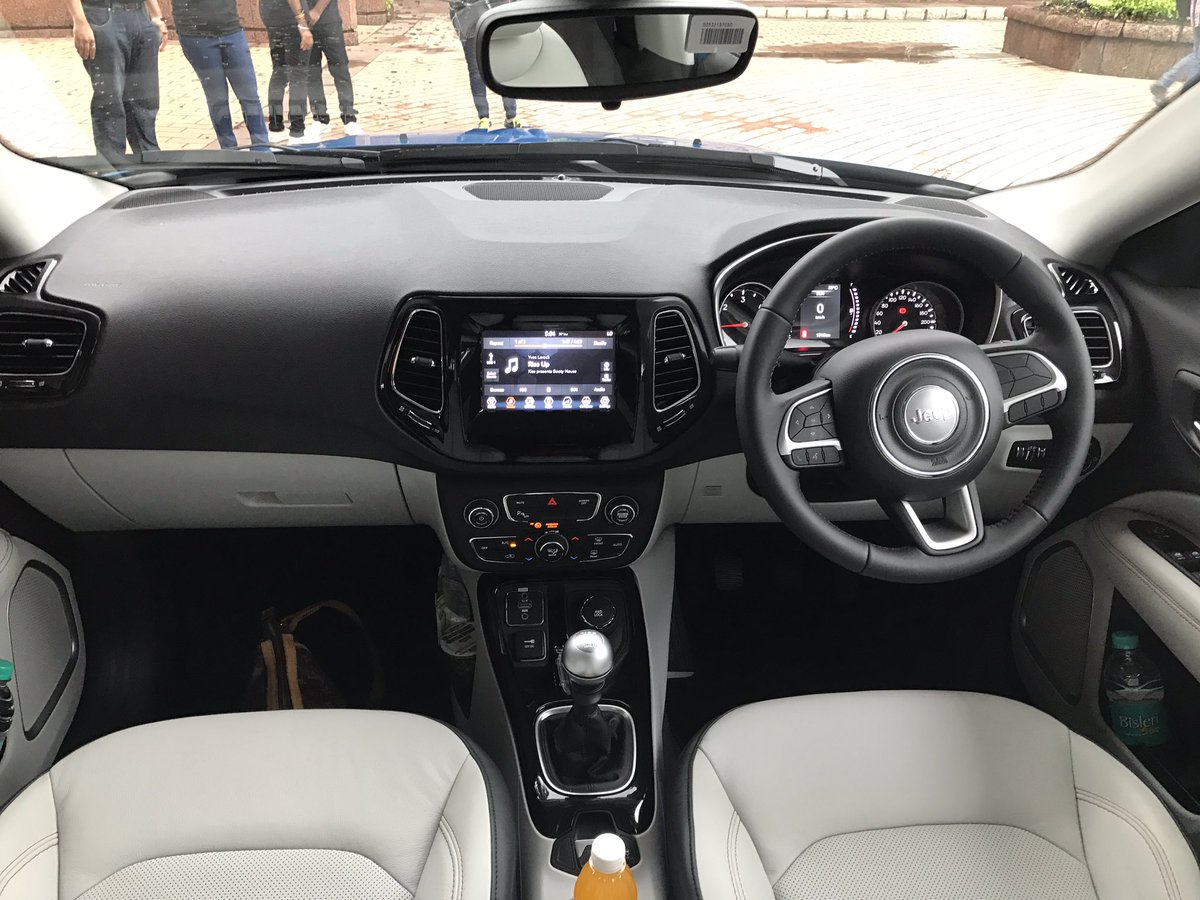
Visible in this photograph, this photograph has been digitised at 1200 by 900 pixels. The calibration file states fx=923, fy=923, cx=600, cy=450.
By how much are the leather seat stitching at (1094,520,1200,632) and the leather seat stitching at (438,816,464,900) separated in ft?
4.20

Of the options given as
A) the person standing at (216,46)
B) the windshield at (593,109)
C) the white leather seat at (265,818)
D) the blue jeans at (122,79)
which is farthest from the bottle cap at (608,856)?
the person standing at (216,46)

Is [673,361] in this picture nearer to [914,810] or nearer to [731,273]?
[731,273]

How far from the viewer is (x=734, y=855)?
1.40 meters

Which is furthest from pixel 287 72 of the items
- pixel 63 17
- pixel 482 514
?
pixel 482 514

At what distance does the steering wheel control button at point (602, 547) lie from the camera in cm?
190

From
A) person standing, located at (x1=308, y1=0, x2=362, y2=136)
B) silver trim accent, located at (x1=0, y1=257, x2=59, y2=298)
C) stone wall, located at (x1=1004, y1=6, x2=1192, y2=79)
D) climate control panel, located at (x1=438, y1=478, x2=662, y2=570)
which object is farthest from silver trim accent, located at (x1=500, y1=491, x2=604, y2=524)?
person standing, located at (x1=308, y1=0, x2=362, y2=136)

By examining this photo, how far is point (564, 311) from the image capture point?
1.69 metres

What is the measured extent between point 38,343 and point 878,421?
150 centimetres

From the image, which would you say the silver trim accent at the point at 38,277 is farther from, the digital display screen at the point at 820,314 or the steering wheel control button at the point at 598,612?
the digital display screen at the point at 820,314

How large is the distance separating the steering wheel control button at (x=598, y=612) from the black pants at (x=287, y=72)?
172 centimetres

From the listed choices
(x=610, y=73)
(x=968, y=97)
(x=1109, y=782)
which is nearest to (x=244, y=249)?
(x=610, y=73)

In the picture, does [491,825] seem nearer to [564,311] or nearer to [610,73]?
[564,311]

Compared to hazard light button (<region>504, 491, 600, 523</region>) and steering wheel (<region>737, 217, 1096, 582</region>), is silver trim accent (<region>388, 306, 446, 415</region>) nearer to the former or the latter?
hazard light button (<region>504, 491, 600, 523</region>)

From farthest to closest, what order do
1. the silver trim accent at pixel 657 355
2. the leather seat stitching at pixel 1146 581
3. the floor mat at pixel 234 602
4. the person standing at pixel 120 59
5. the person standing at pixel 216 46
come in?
the person standing at pixel 216 46, the person standing at pixel 120 59, the floor mat at pixel 234 602, the silver trim accent at pixel 657 355, the leather seat stitching at pixel 1146 581
